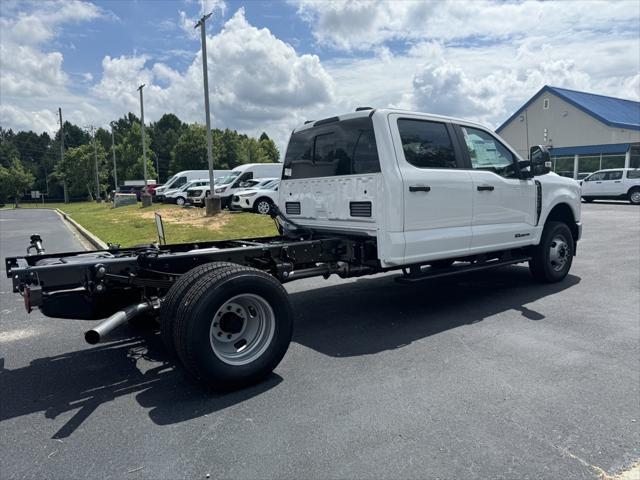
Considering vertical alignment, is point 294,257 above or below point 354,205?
below

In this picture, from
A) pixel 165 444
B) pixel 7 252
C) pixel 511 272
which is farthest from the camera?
pixel 7 252

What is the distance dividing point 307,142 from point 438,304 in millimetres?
2599

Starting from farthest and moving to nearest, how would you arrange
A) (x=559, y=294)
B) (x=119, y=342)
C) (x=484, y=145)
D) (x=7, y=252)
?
(x=7, y=252) < (x=559, y=294) < (x=484, y=145) < (x=119, y=342)

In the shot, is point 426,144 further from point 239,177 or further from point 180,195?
point 180,195

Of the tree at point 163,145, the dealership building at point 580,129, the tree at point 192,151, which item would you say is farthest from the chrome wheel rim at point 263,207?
the tree at point 163,145

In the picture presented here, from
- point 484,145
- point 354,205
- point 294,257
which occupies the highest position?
point 484,145

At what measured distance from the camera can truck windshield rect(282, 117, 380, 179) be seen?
16.6 feet

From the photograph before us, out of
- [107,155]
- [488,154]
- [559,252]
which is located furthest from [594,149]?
[107,155]

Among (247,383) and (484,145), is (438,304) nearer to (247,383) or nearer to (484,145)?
(484,145)

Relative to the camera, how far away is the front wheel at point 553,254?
6828 millimetres

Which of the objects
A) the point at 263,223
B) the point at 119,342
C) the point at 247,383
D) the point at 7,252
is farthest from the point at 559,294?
the point at 7,252

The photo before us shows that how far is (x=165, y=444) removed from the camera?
9.70ft

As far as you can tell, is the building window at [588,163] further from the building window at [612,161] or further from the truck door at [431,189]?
the truck door at [431,189]

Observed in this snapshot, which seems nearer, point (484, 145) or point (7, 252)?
point (484, 145)
